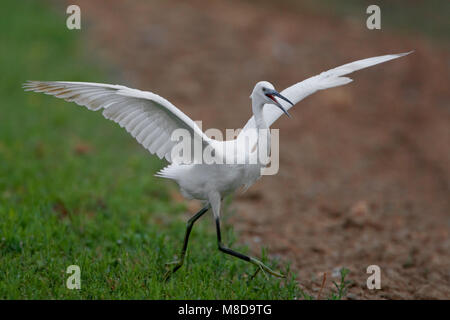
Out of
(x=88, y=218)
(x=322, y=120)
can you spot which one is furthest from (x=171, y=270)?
(x=322, y=120)

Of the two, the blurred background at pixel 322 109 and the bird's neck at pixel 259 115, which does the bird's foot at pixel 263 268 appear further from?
the bird's neck at pixel 259 115

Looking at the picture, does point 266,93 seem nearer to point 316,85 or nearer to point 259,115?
point 259,115

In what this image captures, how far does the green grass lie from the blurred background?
0.19 metres

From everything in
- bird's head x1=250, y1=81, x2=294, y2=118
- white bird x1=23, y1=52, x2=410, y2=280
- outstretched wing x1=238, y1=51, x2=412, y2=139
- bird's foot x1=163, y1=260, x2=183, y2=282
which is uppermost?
outstretched wing x1=238, y1=51, x2=412, y2=139

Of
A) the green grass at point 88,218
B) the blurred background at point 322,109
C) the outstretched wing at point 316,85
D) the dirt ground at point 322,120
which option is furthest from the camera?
the blurred background at point 322,109

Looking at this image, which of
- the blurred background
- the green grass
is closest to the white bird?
the green grass

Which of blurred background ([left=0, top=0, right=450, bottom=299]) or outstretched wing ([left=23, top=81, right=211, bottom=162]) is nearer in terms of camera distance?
outstretched wing ([left=23, top=81, right=211, bottom=162])

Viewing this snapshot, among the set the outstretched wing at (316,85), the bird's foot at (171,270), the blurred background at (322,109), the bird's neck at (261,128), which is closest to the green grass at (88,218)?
the bird's foot at (171,270)

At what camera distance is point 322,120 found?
33.6 feet

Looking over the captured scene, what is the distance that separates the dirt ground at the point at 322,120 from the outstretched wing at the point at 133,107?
6.34 feet

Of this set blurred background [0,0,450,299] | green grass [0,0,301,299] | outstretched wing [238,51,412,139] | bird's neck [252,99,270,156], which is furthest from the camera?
blurred background [0,0,450,299]

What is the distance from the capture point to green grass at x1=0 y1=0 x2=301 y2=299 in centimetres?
439

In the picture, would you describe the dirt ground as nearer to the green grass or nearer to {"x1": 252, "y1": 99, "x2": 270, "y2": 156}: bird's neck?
the green grass

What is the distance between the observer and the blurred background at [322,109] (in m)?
6.10
